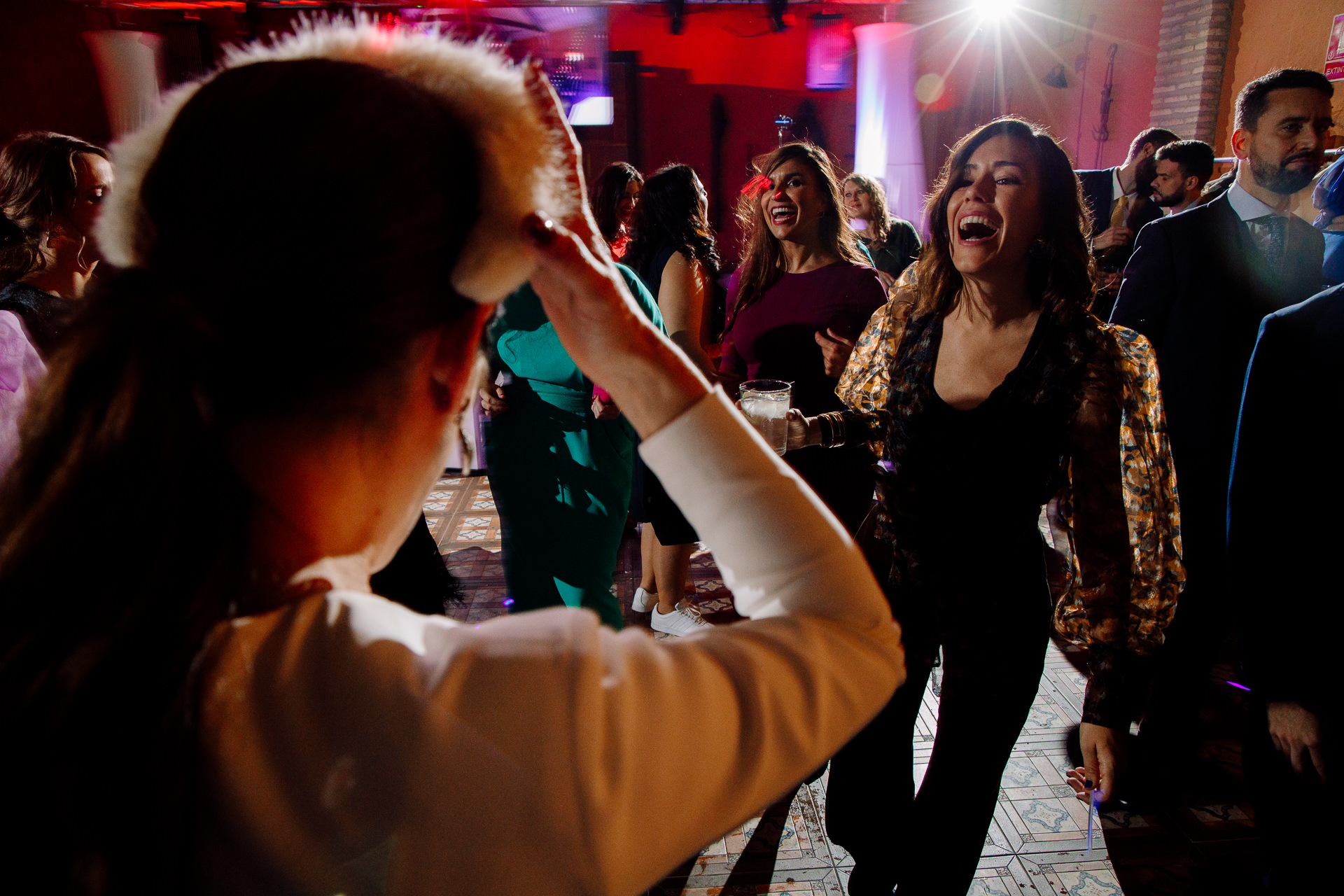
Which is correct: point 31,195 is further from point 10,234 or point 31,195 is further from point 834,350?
point 834,350

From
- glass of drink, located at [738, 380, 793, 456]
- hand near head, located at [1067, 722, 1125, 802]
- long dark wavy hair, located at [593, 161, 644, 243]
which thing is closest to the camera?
hand near head, located at [1067, 722, 1125, 802]

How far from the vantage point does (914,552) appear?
6.01 ft

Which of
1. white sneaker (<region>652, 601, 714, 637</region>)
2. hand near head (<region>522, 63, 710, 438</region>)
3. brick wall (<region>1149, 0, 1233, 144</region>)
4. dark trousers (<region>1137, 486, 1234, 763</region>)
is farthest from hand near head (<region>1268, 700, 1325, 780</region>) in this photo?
brick wall (<region>1149, 0, 1233, 144</region>)

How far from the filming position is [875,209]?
521 cm

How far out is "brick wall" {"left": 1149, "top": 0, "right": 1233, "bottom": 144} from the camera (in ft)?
24.6

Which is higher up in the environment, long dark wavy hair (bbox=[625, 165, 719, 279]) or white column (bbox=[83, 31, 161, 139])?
white column (bbox=[83, 31, 161, 139])

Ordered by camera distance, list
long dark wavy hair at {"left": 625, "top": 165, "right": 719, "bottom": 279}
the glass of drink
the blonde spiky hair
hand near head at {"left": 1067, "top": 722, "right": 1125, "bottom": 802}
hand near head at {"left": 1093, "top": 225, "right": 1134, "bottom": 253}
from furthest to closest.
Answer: hand near head at {"left": 1093, "top": 225, "right": 1134, "bottom": 253} → long dark wavy hair at {"left": 625, "top": 165, "right": 719, "bottom": 279} → the glass of drink → hand near head at {"left": 1067, "top": 722, "right": 1125, "bottom": 802} → the blonde spiky hair

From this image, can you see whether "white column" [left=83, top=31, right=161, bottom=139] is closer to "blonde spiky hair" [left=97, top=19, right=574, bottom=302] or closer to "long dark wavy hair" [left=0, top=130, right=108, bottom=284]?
"long dark wavy hair" [left=0, top=130, right=108, bottom=284]

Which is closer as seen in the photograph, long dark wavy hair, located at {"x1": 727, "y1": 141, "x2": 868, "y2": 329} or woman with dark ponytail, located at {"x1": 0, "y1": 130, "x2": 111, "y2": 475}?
woman with dark ponytail, located at {"x1": 0, "y1": 130, "x2": 111, "y2": 475}

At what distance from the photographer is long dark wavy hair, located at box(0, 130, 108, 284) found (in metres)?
2.22

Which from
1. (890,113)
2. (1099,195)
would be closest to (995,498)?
(1099,195)

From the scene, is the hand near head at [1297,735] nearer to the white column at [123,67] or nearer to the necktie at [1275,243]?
the necktie at [1275,243]

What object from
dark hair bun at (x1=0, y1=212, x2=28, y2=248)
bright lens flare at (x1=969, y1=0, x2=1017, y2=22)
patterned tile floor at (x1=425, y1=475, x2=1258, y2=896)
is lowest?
patterned tile floor at (x1=425, y1=475, x2=1258, y2=896)

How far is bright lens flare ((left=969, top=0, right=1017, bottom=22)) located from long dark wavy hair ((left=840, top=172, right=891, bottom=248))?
5.10 m
